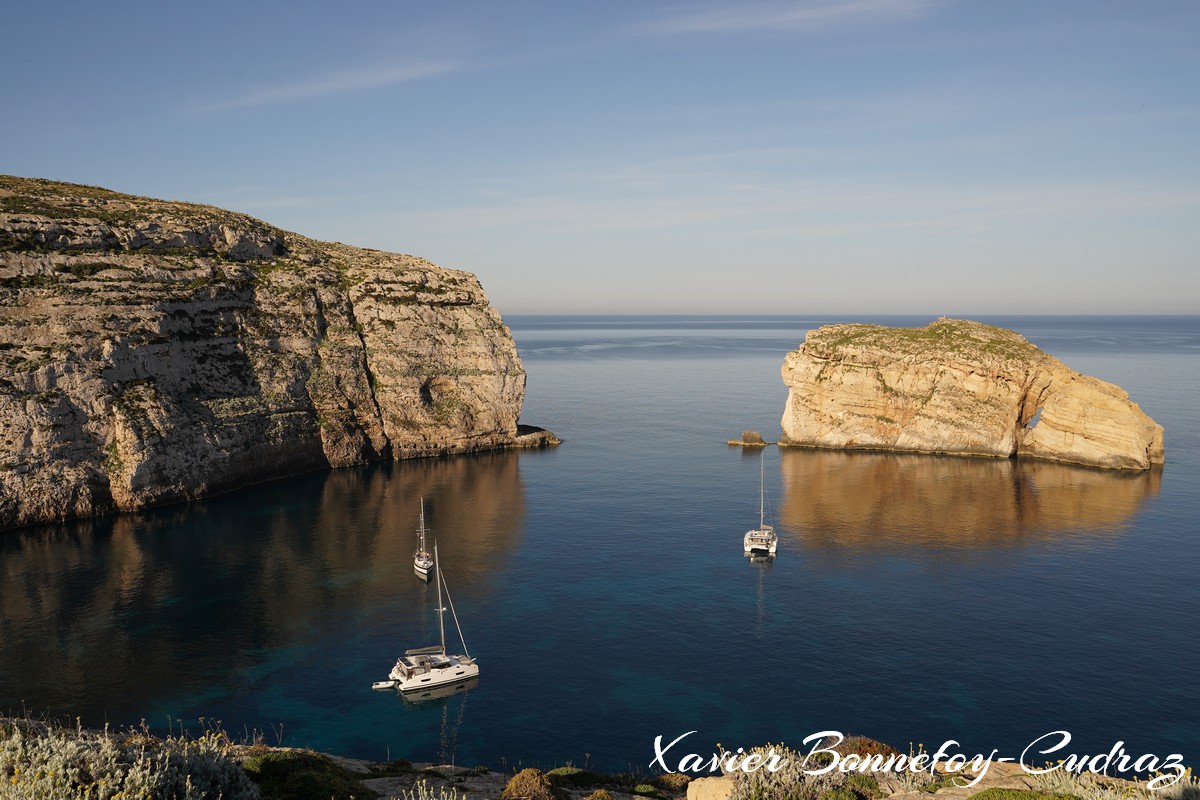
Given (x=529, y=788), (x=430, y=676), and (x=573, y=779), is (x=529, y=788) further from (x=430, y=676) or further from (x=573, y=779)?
(x=430, y=676)

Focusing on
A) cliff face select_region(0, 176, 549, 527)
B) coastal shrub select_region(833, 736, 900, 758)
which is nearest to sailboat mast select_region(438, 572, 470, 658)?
coastal shrub select_region(833, 736, 900, 758)

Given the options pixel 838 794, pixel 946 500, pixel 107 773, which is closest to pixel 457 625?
pixel 838 794

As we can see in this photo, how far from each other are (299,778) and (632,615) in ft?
138

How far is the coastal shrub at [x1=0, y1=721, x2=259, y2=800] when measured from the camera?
18781 millimetres

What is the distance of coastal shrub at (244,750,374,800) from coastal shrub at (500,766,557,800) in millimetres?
5559

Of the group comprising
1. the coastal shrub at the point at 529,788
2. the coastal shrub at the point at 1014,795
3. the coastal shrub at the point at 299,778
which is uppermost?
the coastal shrub at the point at 1014,795

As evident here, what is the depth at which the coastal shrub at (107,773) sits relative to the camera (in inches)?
739

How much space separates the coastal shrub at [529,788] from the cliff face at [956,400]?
119931 millimetres

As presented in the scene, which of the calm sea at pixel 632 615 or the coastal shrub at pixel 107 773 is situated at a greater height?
the coastal shrub at pixel 107 773

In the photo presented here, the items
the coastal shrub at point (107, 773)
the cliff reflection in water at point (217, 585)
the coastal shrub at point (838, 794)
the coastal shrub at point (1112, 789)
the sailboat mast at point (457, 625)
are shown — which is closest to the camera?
the coastal shrub at point (107, 773)

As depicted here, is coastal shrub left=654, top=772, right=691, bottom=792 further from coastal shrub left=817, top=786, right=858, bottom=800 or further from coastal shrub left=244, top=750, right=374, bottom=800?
coastal shrub left=244, top=750, right=374, bottom=800

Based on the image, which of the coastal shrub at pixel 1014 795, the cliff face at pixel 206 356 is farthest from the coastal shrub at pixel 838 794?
the cliff face at pixel 206 356

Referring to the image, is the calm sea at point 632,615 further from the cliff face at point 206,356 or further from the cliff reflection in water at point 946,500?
the cliff face at point 206,356

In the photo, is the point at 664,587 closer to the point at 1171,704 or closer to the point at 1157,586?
the point at 1171,704
